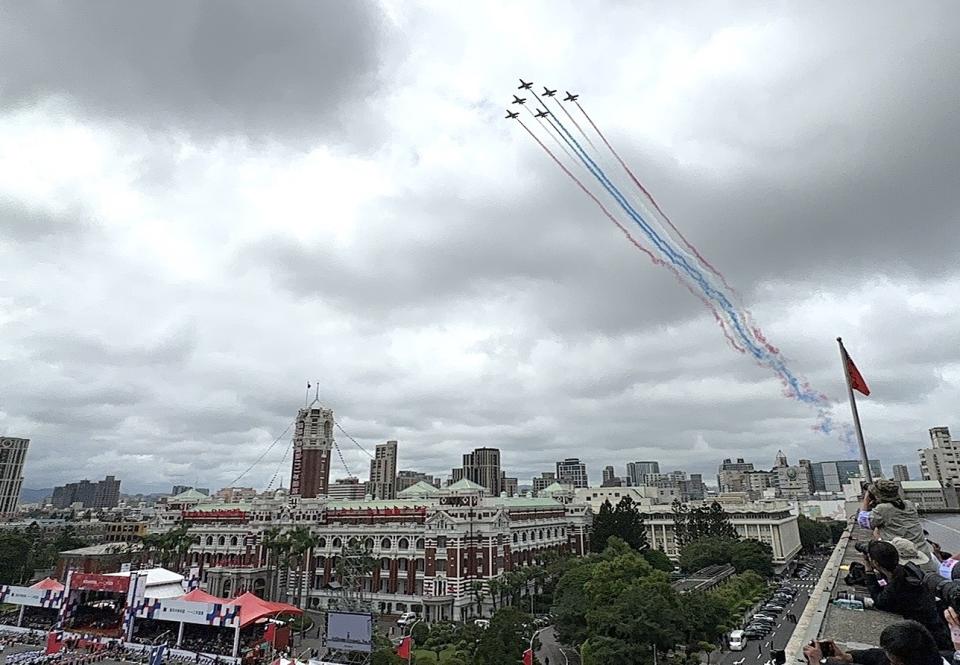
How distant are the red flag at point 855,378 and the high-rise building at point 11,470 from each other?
23113 centimetres

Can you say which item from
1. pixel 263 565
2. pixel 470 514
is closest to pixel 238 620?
pixel 470 514

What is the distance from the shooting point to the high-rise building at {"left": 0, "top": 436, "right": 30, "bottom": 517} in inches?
7367

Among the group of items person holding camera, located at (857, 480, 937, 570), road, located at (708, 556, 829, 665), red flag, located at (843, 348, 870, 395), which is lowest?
road, located at (708, 556, 829, 665)

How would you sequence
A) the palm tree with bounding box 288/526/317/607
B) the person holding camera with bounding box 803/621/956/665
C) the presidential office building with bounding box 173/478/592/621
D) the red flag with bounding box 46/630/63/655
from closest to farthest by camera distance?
the person holding camera with bounding box 803/621/956/665 < the red flag with bounding box 46/630/63/655 < the presidential office building with bounding box 173/478/592/621 < the palm tree with bounding box 288/526/317/607

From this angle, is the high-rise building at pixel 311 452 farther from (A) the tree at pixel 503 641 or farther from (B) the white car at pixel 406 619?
(A) the tree at pixel 503 641

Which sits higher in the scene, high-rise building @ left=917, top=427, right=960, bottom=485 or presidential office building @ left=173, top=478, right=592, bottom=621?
high-rise building @ left=917, top=427, right=960, bottom=485

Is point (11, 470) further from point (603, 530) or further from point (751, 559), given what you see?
point (751, 559)

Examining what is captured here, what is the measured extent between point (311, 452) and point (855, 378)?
94.9 m

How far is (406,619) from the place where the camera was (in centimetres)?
6762

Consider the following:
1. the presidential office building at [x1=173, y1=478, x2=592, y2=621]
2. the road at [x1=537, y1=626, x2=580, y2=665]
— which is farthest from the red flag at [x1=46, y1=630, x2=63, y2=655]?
the road at [x1=537, y1=626, x2=580, y2=665]

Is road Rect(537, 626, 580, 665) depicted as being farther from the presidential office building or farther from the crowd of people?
the crowd of people

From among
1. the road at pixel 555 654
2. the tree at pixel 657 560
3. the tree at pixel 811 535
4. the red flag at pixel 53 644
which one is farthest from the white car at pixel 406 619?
the tree at pixel 811 535

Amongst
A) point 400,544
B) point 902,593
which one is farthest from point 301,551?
point 902,593

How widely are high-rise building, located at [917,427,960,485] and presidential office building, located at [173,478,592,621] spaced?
96475 mm
